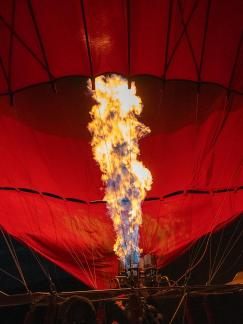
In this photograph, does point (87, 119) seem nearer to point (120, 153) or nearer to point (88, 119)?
point (88, 119)

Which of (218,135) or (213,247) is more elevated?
(218,135)

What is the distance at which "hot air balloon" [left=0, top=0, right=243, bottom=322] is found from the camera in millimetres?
3490

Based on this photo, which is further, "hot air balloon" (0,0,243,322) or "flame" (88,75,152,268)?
"flame" (88,75,152,268)

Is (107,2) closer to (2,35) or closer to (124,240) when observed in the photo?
(2,35)

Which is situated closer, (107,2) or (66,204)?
Result: (107,2)

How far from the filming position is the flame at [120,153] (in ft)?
13.9

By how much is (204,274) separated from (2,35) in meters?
4.94

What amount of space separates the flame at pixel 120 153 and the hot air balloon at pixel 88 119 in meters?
0.10

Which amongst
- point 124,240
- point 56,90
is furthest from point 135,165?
point 56,90

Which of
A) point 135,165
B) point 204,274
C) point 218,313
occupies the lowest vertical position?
point 218,313

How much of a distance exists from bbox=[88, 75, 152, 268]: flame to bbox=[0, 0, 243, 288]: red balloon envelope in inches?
4.0

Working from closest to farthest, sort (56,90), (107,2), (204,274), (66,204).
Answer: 1. (107,2)
2. (56,90)
3. (66,204)
4. (204,274)

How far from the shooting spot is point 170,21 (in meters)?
3.49

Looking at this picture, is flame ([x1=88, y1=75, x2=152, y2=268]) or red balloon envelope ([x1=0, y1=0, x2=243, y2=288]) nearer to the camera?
red balloon envelope ([x1=0, y1=0, x2=243, y2=288])
